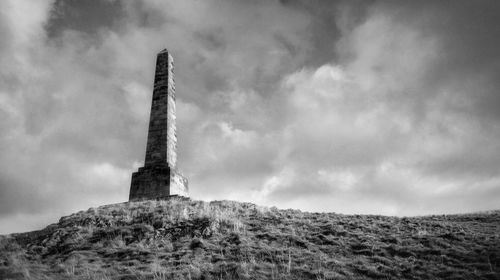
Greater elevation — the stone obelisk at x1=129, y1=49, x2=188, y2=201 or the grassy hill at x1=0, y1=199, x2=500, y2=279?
the stone obelisk at x1=129, y1=49, x2=188, y2=201

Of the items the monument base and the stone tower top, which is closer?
the monument base

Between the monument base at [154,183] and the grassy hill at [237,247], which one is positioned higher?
the monument base at [154,183]

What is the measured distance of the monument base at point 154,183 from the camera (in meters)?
15.2

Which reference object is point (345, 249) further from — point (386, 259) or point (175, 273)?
point (175, 273)

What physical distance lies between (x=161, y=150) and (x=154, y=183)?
1.69 meters

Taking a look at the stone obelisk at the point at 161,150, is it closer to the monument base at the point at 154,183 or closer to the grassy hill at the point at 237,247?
the monument base at the point at 154,183

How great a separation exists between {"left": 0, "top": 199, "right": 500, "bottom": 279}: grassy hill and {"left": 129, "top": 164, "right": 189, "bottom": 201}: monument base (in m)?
1.29

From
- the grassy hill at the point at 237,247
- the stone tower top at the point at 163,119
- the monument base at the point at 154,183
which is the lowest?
the grassy hill at the point at 237,247

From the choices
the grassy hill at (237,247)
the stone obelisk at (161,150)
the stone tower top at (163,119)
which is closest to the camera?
the grassy hill at (237,247)

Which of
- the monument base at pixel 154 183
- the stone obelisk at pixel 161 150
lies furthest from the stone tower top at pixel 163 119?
the monument base at pixel 154 183

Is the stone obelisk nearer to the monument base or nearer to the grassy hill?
the monument base

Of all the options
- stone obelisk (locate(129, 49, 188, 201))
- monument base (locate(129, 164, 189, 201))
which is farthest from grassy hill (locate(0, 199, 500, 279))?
stone obelisk (locate(129, 49, 188, 201))

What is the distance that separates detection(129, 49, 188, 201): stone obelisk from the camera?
15.3 metres

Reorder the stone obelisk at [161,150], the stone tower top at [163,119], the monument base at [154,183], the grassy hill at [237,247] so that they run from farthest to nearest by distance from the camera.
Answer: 1. the stone tower top at [163,119]
2. the stone obelisk at [161,150]
3. the monument base at [154,183]
4. the grassy hill at [237,247]
